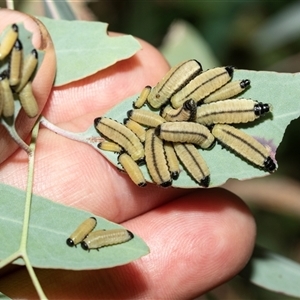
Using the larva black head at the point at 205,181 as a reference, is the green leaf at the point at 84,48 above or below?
above

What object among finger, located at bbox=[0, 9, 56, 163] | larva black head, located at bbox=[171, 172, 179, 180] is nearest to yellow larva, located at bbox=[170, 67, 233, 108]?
larva black head, located at bbox=[171, 172, 179, 180]

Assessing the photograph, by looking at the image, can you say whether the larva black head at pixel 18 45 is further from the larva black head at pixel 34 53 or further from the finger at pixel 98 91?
the finger at pixel 98 91

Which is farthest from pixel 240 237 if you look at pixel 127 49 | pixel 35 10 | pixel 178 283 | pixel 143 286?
pixel 35 10

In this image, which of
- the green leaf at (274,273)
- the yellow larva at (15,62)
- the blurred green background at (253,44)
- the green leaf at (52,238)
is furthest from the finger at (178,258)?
the blurred green background at (253,44)

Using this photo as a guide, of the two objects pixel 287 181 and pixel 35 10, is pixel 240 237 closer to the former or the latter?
pixel 287 181

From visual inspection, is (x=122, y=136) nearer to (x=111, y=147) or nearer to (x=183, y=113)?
(x=111, y=147)
